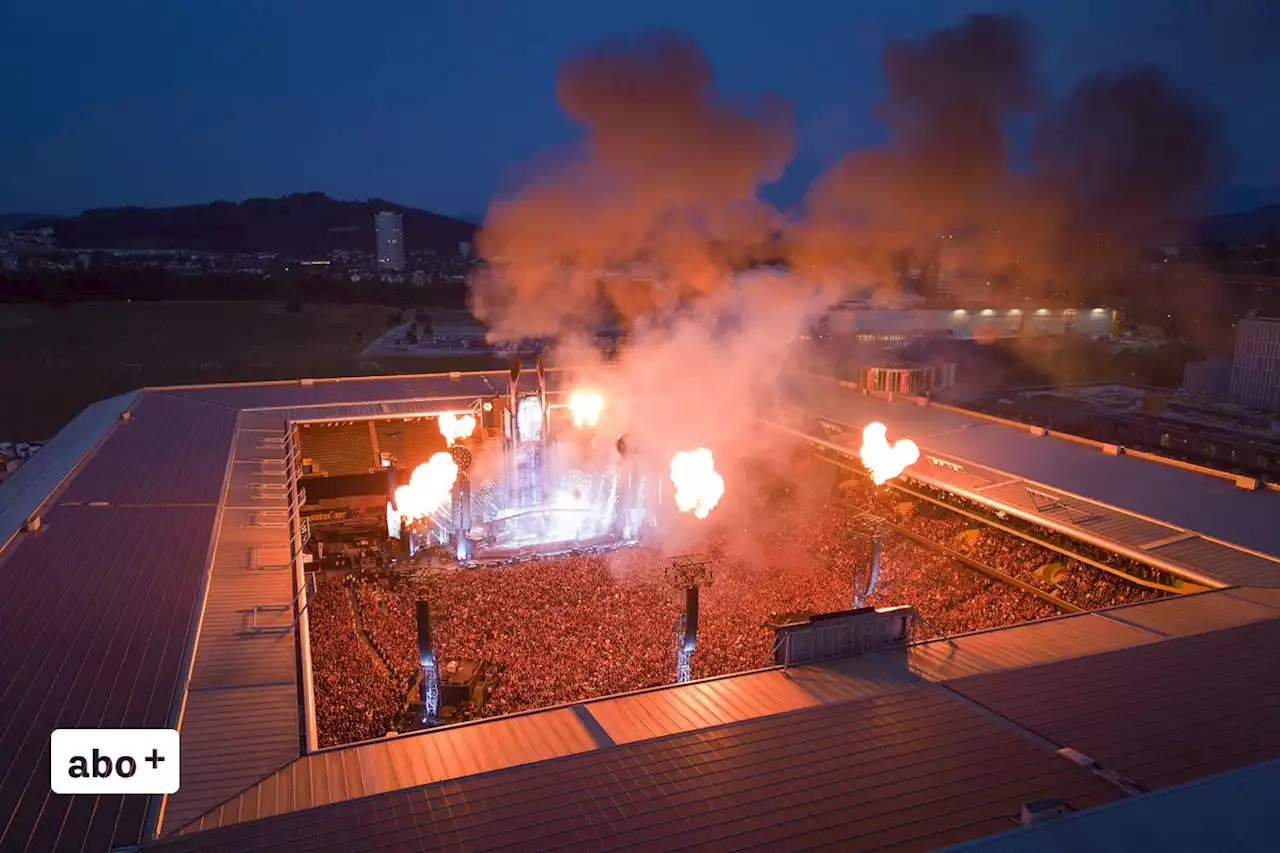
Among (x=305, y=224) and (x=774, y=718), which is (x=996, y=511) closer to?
(x=774, y=718)

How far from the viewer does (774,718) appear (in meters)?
5.86

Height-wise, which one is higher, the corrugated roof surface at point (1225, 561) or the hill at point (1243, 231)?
the hill at point (1243, 231)

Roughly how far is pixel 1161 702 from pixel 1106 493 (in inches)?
245

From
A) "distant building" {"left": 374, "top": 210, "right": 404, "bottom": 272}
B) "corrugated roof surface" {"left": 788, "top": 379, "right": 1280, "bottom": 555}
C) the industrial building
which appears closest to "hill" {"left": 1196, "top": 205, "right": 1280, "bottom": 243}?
the industrial building

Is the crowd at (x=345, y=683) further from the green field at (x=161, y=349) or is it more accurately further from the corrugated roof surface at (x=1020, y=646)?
the green field at (x=161, y=349)

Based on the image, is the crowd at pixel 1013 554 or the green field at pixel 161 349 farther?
the green field at pixel 161 349

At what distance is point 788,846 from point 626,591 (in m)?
6.67

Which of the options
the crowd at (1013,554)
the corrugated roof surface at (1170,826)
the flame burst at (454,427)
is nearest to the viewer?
the corrugated roof surface at (1170,826)

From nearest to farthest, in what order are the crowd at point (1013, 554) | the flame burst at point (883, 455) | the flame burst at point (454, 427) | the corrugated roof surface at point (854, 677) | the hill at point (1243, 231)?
the corrugated roof surface at point (854, 677)
the crowd at point (1013, 554)
the flame burst at point (883, 455)
the flame burst at point (454, 427)
the hill at point (1243, 231)

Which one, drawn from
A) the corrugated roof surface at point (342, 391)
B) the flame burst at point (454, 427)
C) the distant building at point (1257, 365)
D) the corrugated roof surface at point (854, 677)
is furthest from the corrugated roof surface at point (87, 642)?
the distant building at point (1257, 365)

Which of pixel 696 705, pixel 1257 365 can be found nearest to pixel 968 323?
pixel 1257 365

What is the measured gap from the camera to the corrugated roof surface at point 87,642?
4848mm

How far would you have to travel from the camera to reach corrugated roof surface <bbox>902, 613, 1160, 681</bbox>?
7.51 meters

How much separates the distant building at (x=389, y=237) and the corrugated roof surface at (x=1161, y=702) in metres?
69.3
